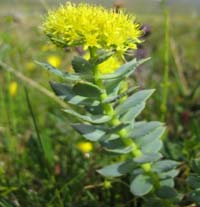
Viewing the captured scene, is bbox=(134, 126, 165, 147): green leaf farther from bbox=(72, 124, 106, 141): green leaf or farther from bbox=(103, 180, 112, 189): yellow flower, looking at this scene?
bbox=(103, 180, 112, 189): yellow flower

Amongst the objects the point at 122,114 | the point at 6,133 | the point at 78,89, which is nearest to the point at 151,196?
the point at 122,114

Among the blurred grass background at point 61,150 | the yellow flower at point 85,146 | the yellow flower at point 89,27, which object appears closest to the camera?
the yellow flower at point 89,27

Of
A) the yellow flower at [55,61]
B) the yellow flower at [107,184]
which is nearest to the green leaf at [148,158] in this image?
the yellow flower at [107,184]

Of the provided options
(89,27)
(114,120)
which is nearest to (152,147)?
(114,120)

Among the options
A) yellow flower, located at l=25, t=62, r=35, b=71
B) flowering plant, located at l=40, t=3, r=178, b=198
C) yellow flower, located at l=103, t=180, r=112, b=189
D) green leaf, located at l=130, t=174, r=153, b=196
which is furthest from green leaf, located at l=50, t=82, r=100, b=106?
yellow flower, located at l=25, t=62, r=35, b=71

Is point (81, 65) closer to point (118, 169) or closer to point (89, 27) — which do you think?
point (89, 27)

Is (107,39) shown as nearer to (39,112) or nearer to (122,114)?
(122,114)

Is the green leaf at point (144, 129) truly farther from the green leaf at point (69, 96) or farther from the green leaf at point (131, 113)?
the green leaf at point (69, 96)
